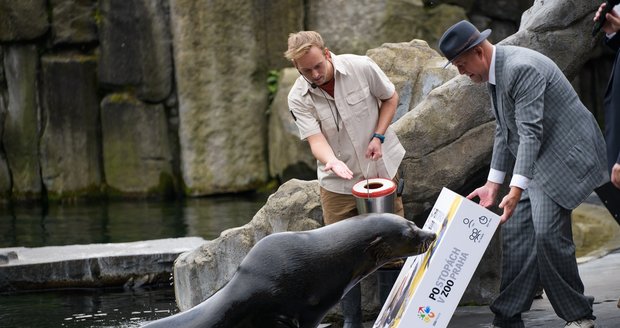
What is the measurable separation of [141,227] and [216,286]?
488 centimetres

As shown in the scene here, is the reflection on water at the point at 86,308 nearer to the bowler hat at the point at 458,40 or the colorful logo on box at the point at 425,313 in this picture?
the colorful logo on box at the point at 425,313

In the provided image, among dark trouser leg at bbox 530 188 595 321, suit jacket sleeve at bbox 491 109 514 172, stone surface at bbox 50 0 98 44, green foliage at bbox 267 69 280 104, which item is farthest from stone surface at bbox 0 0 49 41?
dark trouser leg at bbox 530 188 595 321

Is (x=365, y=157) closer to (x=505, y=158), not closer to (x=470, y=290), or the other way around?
(x=505, y=158)

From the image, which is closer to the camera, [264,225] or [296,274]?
[296,274]

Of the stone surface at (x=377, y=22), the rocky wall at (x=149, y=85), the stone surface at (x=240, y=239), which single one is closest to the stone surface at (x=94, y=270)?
the stone surface at (x=240, y=239)

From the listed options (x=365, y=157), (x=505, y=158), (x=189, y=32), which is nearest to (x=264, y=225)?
(x=365, y=157)

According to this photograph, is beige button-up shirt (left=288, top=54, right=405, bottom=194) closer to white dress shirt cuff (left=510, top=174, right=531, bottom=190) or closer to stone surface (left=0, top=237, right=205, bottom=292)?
white dress shirt cuff (left=510, top=174, right=531, bottom=190)

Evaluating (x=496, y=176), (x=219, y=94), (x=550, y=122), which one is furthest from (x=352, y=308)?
(x=219, y=94)

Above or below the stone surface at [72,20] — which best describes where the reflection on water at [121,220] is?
below

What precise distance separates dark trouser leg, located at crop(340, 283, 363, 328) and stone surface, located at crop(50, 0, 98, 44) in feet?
29.4

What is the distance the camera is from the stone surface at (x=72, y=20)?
541 inches

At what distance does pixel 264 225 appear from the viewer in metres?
6.25

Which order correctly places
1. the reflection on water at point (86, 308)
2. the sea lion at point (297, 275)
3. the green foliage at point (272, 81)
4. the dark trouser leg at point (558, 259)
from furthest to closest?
the green foliage at point (272, 81)
the reflection on water at point (86, 308)
the dark trouser leg at point (558, 259)
the sea lion at point (297, 275)

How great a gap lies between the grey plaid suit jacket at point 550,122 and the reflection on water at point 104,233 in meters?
2.90
